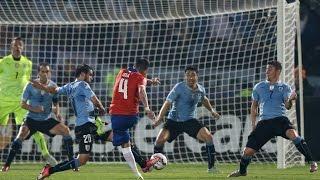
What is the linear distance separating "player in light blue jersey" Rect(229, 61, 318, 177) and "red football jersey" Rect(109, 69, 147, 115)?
1922 mm

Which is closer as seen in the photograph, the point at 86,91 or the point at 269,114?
the point at 86,91

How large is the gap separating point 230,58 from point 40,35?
4.40 m

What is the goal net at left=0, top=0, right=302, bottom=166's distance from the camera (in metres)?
20.5

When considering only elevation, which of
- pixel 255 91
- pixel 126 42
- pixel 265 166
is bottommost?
pixel 265 166

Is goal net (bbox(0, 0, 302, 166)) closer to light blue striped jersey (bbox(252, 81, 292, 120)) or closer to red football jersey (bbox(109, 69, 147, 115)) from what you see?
light blue striped jersey (bbox(252, 81, 292, 120))

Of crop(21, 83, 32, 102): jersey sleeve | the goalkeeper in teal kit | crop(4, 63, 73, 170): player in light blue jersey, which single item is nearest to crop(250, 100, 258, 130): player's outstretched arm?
crop(4, 63, 73, 170): player in light blue jersey

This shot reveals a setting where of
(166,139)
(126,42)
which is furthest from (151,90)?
(166,139)

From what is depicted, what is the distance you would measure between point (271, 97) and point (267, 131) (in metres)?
0.53

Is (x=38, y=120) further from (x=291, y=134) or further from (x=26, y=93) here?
(x=291, y=134)

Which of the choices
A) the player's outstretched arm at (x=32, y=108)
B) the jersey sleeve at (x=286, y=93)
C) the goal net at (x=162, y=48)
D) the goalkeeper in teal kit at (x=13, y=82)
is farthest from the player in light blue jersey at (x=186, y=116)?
the goalkeeper in teal kit at (x=13, y=82)

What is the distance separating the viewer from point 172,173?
16469 millimetres

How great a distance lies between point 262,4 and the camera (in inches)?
786

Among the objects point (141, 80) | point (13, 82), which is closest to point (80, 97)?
point (141, 80)

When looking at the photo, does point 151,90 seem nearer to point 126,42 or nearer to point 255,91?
point 126,42
